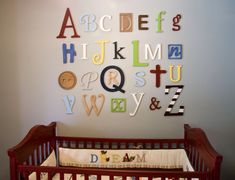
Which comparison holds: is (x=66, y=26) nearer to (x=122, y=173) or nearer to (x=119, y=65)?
(x=119, y=65)

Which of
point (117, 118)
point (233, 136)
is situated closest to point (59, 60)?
point (117, 118)

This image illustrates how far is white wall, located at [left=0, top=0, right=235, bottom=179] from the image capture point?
84.5 inches

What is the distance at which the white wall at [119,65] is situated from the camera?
215cm

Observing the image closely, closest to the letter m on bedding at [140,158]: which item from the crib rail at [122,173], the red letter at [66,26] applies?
the crib rail at [122,173]

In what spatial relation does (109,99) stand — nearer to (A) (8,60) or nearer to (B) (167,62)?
(B) (167,62)

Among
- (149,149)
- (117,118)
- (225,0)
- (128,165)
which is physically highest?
(225,0)

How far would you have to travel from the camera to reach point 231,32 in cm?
214

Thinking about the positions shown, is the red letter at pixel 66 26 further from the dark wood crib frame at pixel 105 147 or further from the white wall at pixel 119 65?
the dark wood crib frame at pixel 105 147

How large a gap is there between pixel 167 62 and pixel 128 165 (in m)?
0.99

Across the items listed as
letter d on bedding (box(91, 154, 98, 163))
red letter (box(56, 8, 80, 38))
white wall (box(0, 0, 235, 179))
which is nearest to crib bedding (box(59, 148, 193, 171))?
letter d on bedding (box(91, 154, 98, 163))

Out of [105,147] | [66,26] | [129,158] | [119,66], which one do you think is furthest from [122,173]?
[66,26]

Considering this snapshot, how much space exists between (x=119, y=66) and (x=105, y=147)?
77 cm

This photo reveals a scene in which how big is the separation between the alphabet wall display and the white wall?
1 cm

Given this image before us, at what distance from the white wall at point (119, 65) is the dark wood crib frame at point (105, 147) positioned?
88 millimetres
